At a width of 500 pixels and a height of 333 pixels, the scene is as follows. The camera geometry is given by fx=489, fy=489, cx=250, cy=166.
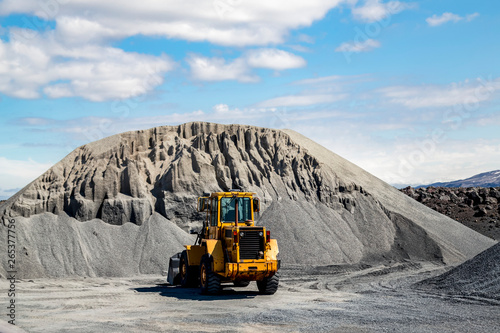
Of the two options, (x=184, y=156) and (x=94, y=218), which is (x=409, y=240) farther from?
(x=94, y=218)

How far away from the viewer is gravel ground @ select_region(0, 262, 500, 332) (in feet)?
38.9

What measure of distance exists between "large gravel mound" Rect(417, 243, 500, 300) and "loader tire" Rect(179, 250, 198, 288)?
30.2ft

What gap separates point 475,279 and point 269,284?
7664 millimetres

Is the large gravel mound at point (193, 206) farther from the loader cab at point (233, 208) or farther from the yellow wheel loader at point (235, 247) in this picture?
the loader cab at point (233, 208)

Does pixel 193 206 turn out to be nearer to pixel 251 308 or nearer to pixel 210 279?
pixel 210 279

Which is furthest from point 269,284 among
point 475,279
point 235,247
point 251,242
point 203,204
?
point 475,279

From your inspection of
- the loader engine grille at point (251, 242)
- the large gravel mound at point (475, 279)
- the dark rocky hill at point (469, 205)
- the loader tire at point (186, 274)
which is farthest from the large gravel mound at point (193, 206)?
the dark rocky hill at point (469, 205)

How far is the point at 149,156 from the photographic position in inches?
1352

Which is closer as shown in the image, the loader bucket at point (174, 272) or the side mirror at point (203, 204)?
the side mirror at point (203, 204)

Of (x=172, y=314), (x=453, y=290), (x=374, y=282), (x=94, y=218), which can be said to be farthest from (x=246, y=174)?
(x=172, y=314)

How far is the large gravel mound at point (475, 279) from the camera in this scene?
1700 centimetres

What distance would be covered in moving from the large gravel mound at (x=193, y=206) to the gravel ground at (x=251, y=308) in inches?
200

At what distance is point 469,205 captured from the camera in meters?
55.9

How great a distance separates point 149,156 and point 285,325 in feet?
79.5
